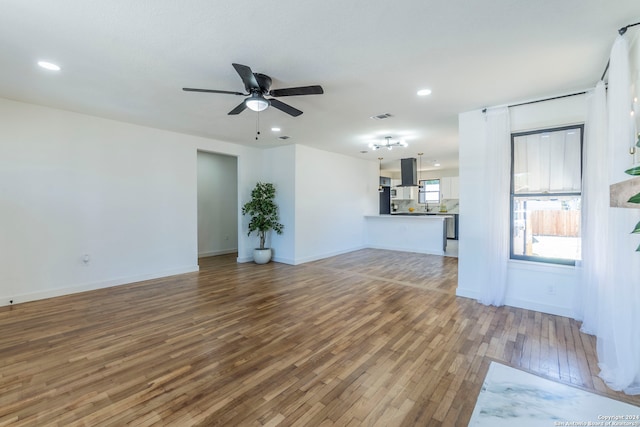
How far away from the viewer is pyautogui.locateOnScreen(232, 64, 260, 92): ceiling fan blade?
242 centimetres

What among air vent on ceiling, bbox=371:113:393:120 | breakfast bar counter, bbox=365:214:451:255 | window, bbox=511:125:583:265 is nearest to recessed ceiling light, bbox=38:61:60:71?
air vent on ceiling, bbox=371:113:393:120

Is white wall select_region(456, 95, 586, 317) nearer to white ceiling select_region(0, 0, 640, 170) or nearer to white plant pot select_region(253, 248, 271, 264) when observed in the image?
white ceiling select_region(0, 0, 640, 170)

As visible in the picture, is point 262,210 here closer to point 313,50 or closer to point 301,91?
point 301,91

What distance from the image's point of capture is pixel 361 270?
5.88 meters

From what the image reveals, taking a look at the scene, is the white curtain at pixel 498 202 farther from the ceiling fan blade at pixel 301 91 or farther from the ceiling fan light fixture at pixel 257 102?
the ceiling fan light fixture at pixel 257 102

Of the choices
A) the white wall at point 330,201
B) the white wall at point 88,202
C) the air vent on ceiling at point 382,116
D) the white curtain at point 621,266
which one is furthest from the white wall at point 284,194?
the white curtain at point 621,266

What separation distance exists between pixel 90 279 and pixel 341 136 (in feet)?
16.7

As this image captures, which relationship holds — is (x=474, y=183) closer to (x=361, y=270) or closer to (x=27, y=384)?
(x=361, y=270)

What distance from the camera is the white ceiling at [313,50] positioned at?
199cm

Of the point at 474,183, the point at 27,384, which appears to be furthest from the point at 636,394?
the point at 27,384

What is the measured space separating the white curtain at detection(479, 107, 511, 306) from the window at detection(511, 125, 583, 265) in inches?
9.7

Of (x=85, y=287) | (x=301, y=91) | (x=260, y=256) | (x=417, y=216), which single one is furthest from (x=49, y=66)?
(x=417, y=216)

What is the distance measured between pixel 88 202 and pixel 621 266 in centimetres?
655

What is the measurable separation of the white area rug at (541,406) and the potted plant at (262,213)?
16.8ft
